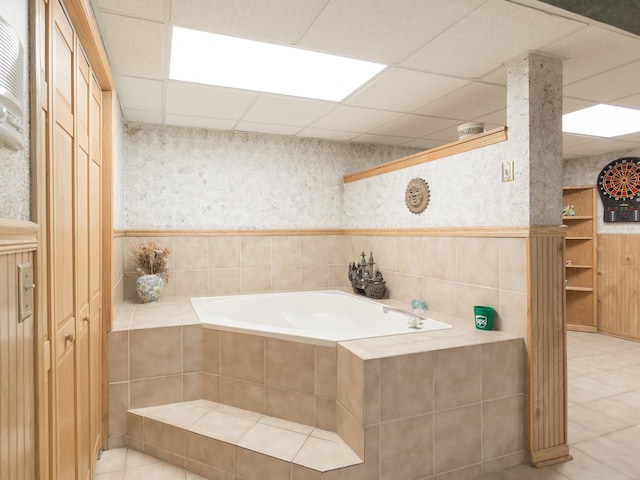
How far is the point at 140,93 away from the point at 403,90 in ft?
6.05

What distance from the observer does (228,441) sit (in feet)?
6.77

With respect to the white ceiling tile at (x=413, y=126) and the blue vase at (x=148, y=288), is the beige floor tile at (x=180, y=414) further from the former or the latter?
the white ceiling tile at (x=413, y=126)

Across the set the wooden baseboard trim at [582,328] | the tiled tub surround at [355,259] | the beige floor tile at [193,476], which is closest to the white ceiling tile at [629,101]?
the tiled tub surround at [355,259]

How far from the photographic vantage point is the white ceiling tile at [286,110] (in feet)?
9.89

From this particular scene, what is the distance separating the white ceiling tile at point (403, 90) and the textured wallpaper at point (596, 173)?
3.16 metres

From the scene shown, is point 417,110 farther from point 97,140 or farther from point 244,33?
point 97,140

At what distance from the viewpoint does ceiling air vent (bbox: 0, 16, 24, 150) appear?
69 centimetres

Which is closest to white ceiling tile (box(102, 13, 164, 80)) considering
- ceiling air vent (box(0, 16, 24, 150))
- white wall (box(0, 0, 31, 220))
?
white wall (box(0, 0, 31, 220))

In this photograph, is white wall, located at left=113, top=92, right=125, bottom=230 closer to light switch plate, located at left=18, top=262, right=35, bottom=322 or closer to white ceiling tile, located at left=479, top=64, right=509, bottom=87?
light switch plate, located at left=18, top=262, right=35, bottom=322

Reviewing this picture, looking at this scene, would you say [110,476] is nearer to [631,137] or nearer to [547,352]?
[547,352]

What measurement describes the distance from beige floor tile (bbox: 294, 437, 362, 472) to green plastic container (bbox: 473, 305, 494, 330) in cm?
108

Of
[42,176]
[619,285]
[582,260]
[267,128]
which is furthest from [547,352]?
[582,260]

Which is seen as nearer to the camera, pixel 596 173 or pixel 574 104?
pixel 574 104

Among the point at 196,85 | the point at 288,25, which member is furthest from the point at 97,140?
the point at 288,25
